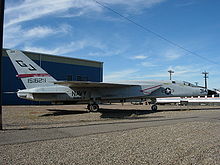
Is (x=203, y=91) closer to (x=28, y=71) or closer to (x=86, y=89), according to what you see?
(x=86, y=89)

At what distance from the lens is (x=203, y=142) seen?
5.48 m

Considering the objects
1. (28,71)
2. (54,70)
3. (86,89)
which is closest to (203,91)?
(86,89)

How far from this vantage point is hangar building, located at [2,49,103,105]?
3194cm

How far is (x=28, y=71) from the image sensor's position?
15984 mm

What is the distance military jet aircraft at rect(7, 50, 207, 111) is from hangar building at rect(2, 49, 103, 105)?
1776 centimetres

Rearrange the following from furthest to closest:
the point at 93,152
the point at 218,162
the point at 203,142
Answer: the point at 203,142, the point at 93,152, the point at 218,162

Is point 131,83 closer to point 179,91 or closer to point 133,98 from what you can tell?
point 133,98

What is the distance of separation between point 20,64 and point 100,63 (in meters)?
27.7

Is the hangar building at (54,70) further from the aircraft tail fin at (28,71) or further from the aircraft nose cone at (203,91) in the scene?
the aircraft nose cone at (203,91)

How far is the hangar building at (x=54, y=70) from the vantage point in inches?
1257

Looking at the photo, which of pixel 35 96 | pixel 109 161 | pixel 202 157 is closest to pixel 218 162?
pixel 202 157

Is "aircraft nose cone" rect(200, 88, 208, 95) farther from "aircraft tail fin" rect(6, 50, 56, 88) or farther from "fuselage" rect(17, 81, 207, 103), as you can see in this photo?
"aircraft tail fin" rect(6, 50, 56, 88)

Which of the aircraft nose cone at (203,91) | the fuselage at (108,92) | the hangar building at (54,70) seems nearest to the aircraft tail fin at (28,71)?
the fuselage at (108,92)

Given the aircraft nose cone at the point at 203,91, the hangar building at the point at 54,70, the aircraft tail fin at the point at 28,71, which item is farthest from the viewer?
the hangar building at the point at 54,70
